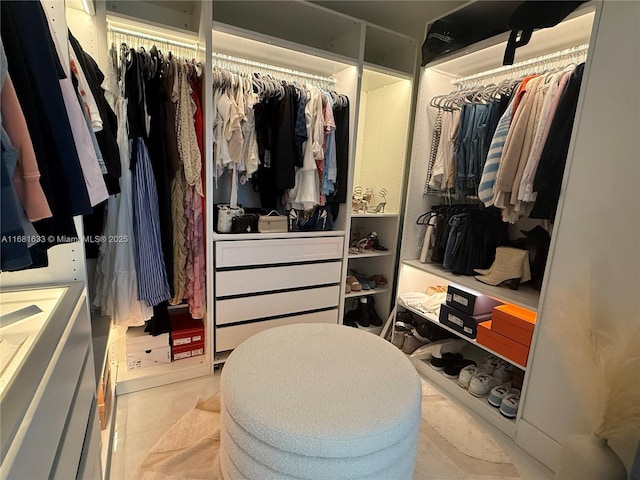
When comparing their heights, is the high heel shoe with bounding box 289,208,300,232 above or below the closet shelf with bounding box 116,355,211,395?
above

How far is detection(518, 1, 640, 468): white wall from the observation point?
1.23 metres

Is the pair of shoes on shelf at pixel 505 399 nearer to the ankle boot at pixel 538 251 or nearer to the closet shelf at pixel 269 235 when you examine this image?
the ankle boot at pixel 538 251

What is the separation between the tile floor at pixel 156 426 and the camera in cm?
144

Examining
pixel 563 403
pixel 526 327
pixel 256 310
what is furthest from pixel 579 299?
pixel 256 310

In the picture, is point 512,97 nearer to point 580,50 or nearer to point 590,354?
point 580,50

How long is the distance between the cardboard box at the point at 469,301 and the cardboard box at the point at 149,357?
1.78 m

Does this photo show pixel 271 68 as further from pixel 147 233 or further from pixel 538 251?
pixel 538 251

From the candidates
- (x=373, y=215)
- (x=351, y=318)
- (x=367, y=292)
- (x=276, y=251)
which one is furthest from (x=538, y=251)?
(x=276, y=251)

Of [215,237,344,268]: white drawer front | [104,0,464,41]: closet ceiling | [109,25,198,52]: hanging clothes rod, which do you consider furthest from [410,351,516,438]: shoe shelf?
[109,25,198,52]: hanging clothes rod

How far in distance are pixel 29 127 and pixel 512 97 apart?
1960 millimetres

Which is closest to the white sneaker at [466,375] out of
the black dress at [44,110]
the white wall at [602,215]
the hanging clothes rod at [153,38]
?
the white wall at [602,215]

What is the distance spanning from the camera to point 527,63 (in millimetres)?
1843

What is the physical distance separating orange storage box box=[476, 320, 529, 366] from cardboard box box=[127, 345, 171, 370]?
186 cm

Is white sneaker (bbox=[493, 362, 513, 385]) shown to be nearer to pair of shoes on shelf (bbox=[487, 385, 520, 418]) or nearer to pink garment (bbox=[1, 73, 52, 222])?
pair of shoes on shelf (bbox=[487, 385, 520, 418])
